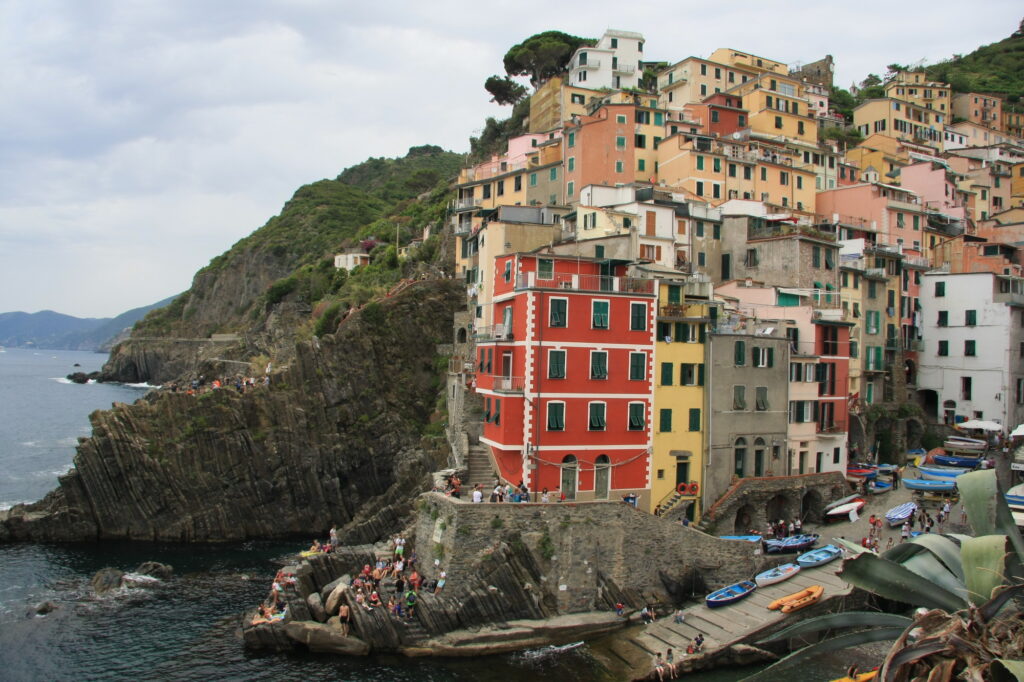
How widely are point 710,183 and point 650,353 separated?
28423 mm

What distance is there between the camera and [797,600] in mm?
34188

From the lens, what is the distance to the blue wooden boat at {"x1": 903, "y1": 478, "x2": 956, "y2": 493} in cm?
4496

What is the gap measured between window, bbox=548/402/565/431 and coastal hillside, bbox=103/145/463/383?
3424 centimetres

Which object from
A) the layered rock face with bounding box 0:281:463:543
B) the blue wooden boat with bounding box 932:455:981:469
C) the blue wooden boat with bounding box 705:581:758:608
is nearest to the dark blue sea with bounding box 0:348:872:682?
the layered rock face with bounding box 0:281:463:543

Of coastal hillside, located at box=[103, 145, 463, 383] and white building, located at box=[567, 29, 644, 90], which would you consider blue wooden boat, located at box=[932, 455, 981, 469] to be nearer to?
coastal hillside, located at box=[103, 145, 463, 383]

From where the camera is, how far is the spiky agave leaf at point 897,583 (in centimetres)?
972

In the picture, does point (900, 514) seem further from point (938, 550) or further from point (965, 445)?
point (938, 550)

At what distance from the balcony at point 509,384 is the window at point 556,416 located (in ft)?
5.43

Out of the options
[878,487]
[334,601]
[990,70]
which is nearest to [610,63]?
[878,487]

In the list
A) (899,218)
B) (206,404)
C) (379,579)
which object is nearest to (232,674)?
(379,579)

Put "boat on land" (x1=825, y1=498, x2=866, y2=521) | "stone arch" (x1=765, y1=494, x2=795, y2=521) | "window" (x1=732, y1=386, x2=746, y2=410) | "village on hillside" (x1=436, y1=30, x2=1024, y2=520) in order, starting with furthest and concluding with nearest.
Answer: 1. "stone arch" (x1=765, y1=494, x2=795, y2=521)
2. "boat on land" (x1=825, y1=498, x2=866, y2=521)
3. "window" (x1=732, y1=386, x2=746, y2=410)
4. "village on hillside" (x1=436, y1=30, x2=1024, y2=520)

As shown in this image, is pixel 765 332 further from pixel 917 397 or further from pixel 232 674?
pixel 232 674

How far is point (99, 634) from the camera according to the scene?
35875 mm

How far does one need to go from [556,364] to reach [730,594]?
13080mm
